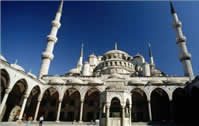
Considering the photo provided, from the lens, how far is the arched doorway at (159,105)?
806 inches

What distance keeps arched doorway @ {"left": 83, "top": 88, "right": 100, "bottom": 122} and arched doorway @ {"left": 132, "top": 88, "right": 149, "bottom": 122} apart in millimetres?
6475

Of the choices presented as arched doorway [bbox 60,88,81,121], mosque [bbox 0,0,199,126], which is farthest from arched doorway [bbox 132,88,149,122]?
arched doorway [bbox 60,88,81,121]

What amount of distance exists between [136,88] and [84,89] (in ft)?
27.0

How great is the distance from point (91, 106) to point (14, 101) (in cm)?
1244

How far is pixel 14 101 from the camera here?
1895 cm

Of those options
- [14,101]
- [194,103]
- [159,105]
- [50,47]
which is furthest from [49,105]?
[194,103]

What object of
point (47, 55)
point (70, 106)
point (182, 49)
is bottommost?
point (70, 106)

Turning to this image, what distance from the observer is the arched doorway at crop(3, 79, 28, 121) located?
17797mm

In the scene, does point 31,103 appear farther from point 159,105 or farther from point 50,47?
point 159,105

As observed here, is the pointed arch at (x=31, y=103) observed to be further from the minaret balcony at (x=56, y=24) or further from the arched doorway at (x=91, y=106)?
the minaret balcony at (x=56, y=24)

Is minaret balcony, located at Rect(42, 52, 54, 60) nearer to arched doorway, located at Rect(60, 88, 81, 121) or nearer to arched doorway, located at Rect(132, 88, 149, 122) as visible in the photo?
arched doorway, located at Rect(60, 88, 81, 121)

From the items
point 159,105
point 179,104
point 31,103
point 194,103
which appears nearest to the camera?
point 194,103

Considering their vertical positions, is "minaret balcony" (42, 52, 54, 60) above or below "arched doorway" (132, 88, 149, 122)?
above

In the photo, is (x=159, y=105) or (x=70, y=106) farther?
(x=70, y=106)
